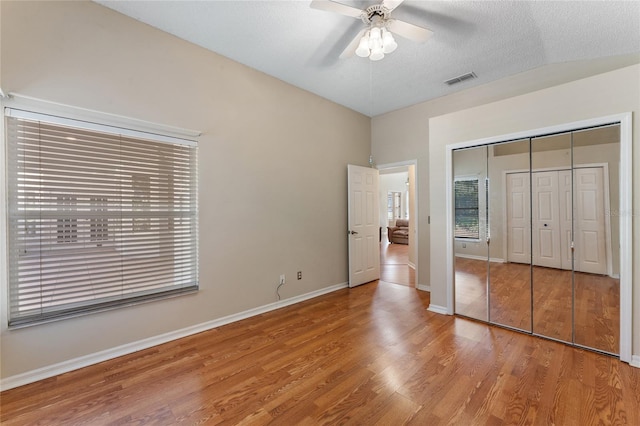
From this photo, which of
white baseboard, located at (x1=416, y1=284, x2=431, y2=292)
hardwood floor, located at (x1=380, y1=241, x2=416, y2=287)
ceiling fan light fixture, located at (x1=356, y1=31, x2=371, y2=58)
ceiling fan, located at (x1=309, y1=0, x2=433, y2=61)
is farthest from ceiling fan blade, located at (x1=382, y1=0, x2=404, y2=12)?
hardwood floor, located at (x1=380, y1=241, x2=416, y2=287)

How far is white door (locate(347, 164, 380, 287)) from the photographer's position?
441 centimetres

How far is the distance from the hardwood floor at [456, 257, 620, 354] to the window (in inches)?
13.8

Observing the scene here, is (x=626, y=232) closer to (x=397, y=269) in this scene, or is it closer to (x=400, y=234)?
(x=397, y=269)

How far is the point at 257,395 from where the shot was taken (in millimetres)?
1839

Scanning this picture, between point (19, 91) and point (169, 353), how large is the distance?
8.08ft

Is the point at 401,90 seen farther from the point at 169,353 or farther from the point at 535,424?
the point at 169,353

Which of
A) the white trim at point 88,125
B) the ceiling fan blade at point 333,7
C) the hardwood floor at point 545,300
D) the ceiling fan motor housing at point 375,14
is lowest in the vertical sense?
the hardwood floor at point 545,300

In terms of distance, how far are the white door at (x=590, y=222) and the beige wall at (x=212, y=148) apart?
288cm

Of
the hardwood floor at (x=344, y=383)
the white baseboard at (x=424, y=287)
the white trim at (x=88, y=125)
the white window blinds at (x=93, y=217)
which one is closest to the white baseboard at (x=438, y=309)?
the hardwood floor at (x=344, y=383)

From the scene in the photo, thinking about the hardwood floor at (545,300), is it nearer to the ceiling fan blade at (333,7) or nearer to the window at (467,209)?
the window at (467,209)

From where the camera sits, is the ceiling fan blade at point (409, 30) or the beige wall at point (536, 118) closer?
the ceiling fan blade at point (409, 30)

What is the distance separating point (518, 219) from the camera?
9.27 ft

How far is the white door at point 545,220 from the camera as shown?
8.55 feet

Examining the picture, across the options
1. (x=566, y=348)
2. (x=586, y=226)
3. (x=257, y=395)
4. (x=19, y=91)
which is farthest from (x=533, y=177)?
(x=19, y=91)
